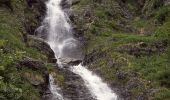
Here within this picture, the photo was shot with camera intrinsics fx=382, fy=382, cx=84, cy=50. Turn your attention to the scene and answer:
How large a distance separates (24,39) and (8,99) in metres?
18.1

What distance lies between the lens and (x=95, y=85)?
1143 inches

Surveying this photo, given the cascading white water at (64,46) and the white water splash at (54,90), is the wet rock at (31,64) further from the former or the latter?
the cascading white water at (64,46)

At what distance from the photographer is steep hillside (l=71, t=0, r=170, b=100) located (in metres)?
27.7

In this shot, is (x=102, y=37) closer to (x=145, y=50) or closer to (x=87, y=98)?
(x=145, y=50)

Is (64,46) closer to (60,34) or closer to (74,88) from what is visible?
(60,34)

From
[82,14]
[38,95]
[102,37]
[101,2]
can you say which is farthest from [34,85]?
[101,2]

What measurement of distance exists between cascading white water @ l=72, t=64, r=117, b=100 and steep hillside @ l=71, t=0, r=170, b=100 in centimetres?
65

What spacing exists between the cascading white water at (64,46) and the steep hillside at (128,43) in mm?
897

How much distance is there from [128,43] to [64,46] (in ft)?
24.3

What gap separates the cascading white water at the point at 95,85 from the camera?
2710 centimetres

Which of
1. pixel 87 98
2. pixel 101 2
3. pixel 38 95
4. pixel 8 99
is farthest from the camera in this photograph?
pixel 101 2

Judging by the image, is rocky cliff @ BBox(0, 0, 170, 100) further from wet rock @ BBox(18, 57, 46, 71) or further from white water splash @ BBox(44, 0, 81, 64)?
white water splash @ BBox(44, 0, 81, 64)

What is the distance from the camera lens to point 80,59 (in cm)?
3600

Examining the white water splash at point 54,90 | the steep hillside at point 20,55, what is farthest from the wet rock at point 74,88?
the steep hillside at point 20,55
